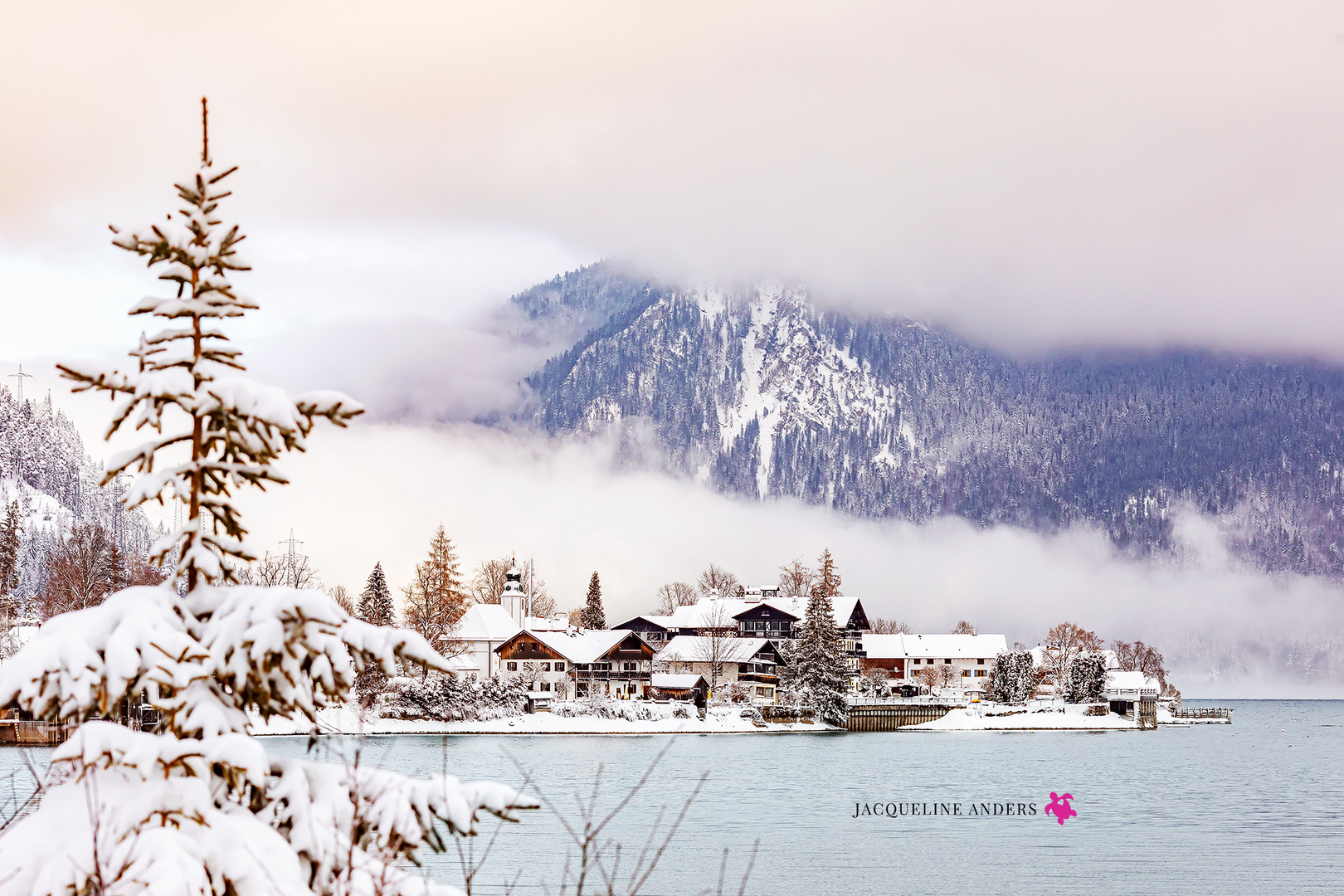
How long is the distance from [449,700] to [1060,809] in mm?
52867

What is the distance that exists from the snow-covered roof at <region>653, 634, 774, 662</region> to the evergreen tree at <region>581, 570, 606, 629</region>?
2965 cm

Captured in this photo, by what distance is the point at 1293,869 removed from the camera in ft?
137

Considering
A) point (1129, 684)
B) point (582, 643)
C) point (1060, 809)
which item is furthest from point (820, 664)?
point (1129, 684)

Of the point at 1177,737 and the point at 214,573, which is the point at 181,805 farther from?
the point at 1177,737

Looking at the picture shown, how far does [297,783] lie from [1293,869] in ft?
146

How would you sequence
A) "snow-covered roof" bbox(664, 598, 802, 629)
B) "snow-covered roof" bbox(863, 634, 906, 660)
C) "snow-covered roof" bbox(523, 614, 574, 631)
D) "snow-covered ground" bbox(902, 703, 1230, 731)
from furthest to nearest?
"snow-covered roof" bbox(863, 634, 906, 660), "snow-covered roof" bbox(664, 598, 802, 629), "snow-covered roof" bbox(523, 614, 574, 631), "snow-covered ground" bbox(902, 703, 1230, 731)

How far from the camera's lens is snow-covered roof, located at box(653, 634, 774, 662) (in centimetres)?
11762

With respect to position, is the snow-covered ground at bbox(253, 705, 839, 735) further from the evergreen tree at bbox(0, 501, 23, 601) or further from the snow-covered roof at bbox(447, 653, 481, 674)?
the evergreen tree at bbox(0, 501, 23, 601)

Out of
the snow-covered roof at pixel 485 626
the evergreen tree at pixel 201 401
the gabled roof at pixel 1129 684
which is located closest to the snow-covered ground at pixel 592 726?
the snow-covered roof at pixel 485 626

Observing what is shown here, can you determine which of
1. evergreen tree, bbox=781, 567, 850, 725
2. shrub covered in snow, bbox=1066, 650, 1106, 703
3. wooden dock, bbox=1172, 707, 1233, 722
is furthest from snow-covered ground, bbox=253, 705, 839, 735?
wooden dock, bbox=1172, 707, 1233, 722

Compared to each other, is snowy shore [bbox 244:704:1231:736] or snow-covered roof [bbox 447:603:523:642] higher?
snow-covered roof [bbox 447:603:523:642]

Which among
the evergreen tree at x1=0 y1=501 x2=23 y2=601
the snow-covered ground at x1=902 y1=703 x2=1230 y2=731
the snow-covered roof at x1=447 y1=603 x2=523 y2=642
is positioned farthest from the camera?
the snow-covered roof at x1=447 y1=603 x2=523 y2=642

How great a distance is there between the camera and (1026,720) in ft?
392

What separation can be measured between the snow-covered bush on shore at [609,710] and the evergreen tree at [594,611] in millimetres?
46439
